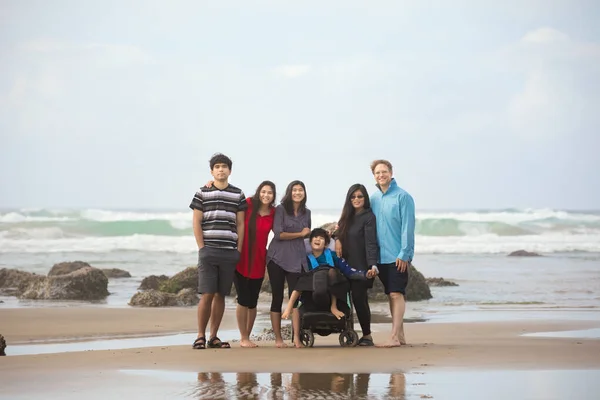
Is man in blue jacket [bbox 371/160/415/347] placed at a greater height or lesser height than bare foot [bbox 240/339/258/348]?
greater

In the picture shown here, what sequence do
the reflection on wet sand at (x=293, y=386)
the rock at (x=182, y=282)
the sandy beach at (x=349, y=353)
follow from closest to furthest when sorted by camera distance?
the reflection on wet sand at (x=293, y=386)
the sandy beach at (x=349, y=353)
the rock at (x=182, y=282)

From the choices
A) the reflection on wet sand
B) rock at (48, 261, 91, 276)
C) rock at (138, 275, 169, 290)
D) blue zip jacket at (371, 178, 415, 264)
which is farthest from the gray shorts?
rock at (48, 261, 91, 276)

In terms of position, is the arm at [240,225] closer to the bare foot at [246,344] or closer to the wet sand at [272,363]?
the bare foot at [246,344]

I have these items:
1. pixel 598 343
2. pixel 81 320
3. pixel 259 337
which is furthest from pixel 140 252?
pixel 598 343

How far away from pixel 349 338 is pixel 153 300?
20.3 feet

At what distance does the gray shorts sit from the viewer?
855cm

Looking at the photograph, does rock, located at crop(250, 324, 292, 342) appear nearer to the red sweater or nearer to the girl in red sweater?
the girl in red sweater

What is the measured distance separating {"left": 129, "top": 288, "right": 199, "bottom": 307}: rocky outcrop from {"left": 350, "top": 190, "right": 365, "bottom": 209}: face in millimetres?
6315

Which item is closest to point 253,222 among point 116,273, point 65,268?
point 65,268

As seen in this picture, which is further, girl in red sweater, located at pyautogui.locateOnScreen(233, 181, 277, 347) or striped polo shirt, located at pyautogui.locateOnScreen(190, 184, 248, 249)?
girl in red sweater, located at pyautogui.locateOnScreen(233, 181, 277, 347)

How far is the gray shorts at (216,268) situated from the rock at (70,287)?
7463 millimetres

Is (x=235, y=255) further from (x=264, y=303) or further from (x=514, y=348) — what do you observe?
(x=264, y=303)


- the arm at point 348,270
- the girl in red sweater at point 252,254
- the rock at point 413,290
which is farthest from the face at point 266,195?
the rock at point 413,290

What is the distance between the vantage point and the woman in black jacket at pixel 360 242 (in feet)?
28.7
